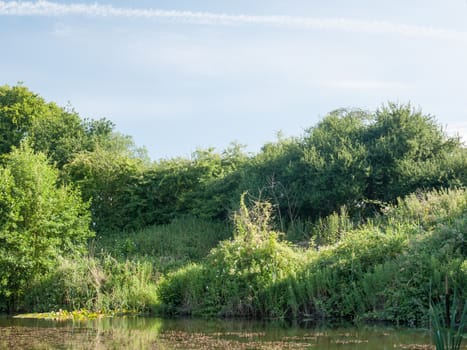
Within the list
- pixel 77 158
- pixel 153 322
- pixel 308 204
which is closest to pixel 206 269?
pixel 153 322

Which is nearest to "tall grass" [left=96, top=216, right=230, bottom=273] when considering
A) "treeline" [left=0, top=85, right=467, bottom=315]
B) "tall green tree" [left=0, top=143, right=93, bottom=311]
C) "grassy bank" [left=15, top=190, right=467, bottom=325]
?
"treeline" [left=0, top=85, right=467, bottom=315]

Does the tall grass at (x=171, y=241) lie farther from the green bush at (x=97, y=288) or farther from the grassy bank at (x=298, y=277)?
the green bush at (x=97, y=288)

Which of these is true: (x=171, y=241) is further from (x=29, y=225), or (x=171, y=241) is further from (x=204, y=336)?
(x=204, y=336)

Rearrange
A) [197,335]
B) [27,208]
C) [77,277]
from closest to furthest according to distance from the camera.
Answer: [197,335] < [77,277] < [27,208]

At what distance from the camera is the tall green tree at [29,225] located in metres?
17.9

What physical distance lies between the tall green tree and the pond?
458 centimetres

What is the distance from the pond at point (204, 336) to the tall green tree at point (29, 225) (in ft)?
15.0

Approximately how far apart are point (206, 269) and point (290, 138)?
509 inches

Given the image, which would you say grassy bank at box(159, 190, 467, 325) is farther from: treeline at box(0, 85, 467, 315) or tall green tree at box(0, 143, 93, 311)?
tall green tree at box(0, 143, 93, 311)

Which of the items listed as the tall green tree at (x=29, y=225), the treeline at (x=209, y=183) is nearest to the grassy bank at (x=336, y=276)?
the treeline at (x=209, y=183)

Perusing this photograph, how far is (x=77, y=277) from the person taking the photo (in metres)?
16.8

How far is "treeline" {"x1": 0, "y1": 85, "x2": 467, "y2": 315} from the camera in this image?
1852cm

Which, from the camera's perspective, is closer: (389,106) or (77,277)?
(77,277)

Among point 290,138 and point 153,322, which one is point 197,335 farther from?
point 290,138
